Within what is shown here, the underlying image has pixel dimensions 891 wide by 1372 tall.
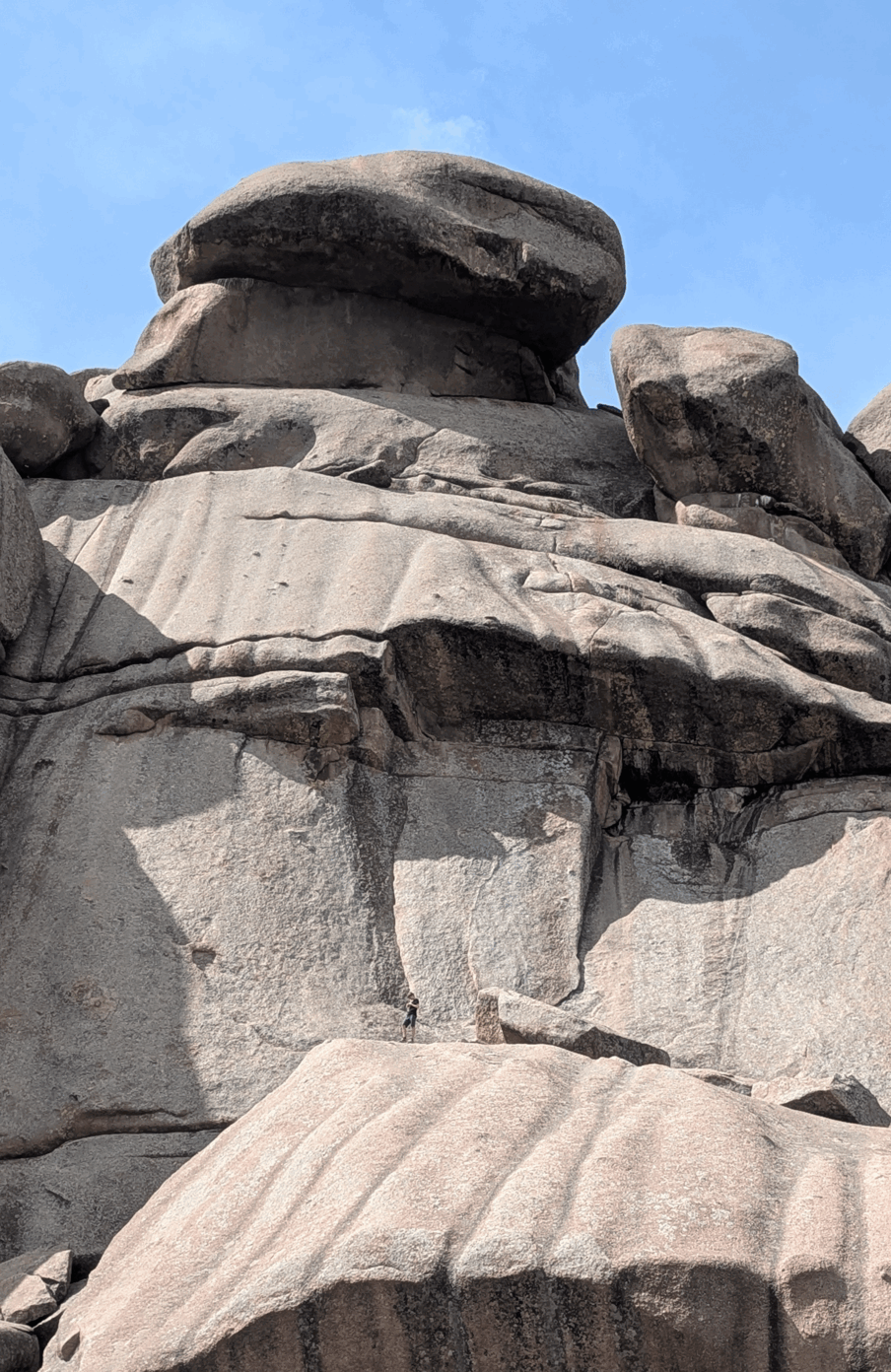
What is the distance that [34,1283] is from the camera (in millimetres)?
4984

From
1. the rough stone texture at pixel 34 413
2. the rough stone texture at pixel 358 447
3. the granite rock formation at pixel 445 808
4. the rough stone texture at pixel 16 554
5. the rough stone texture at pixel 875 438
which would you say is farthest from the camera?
the rough stone texture at pixel 875 438

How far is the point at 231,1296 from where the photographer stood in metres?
4.01

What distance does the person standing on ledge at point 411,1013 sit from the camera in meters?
6.69

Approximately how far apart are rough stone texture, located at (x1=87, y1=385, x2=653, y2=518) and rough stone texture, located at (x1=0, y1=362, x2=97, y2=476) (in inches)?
12.8

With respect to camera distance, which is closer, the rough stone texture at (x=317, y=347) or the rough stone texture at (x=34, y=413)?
the rough stone texture at (x=34, y=413)

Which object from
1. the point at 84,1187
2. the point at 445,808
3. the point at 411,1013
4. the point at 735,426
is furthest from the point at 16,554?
the point at 735,426

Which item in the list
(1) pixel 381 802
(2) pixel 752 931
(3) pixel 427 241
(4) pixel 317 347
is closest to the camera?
(2) pixel 752 931

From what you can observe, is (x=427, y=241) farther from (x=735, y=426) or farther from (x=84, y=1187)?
(x=84, y=1187)

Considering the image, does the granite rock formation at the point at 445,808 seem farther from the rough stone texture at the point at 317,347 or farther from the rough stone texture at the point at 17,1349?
the rough stone texture at the point at 17,1349

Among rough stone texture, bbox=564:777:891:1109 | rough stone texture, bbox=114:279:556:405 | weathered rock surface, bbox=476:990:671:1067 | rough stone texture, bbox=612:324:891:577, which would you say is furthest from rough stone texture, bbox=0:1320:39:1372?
rough stone texture, bbox=114:279:556:405

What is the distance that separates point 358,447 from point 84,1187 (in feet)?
16.6

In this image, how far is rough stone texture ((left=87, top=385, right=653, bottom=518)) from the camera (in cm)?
972

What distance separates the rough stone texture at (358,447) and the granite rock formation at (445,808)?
31 mm

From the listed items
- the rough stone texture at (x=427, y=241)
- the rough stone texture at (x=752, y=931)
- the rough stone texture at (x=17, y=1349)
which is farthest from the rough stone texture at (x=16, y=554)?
the rough stone texture at (x=17, y=1349)
